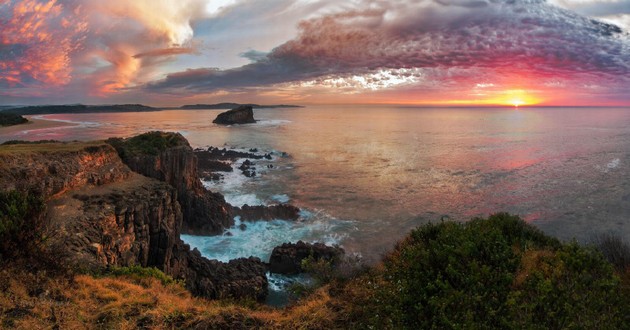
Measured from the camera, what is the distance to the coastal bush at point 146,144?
28456 millimetres

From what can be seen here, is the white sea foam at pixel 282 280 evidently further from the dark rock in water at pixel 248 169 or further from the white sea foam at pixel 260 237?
the dark rock in water at pixel 248 169

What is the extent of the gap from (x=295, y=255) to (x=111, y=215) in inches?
539

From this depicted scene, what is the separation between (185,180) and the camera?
33.5 metres

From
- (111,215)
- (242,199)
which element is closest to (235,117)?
(242,199)

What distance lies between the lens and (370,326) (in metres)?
7.64

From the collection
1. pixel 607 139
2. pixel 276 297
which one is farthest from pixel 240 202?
pixel 607 139

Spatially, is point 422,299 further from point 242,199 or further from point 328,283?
point 242,199

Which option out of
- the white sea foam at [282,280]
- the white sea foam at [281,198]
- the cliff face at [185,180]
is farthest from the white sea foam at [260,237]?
the white sea foam at [281,198]

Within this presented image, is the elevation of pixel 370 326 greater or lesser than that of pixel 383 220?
greater

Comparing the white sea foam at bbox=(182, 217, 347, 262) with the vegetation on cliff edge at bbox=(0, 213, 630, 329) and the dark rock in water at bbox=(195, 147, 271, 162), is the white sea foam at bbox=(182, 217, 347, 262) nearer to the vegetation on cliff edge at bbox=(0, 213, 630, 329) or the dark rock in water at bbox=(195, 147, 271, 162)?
the vegetation on cliff edge at bbox=(0, 213, 630, 329)

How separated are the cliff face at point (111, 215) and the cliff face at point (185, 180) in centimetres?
561

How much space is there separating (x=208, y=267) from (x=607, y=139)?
358ft

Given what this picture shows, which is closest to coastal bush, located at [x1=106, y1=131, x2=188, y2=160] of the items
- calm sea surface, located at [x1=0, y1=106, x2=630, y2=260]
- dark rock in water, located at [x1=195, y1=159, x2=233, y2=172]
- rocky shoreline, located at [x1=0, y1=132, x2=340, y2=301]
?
rocky shoreline, located at [x1=0, y1=132, x2=340, y2=301]

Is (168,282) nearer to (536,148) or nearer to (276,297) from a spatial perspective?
(276,297)
